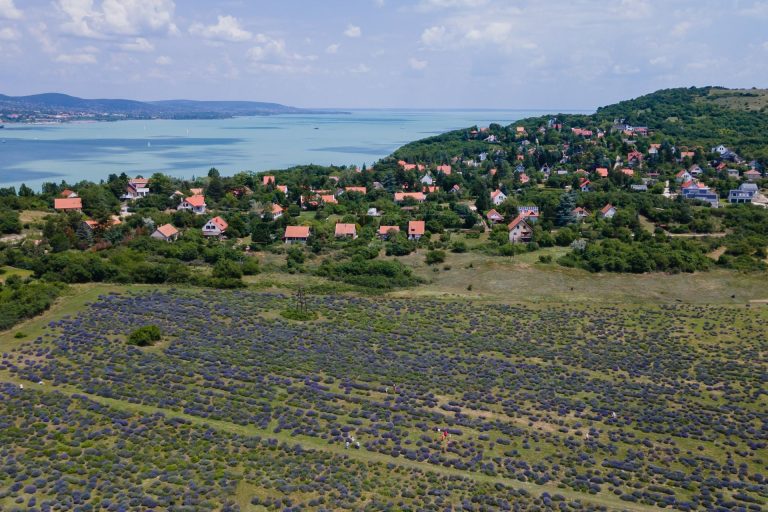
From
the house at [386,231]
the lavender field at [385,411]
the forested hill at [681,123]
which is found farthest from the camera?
the forested hill at [681,123]


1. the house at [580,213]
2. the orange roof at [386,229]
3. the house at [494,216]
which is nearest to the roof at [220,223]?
the orange roof at [386,229]

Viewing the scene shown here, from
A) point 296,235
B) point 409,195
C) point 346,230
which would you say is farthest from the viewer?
point 409,195

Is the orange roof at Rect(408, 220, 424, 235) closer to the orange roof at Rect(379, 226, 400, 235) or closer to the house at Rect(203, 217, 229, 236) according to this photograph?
the orange roof at Rect(379, 226, 400, 235)

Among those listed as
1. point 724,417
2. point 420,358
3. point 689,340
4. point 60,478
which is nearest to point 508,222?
point 689,340

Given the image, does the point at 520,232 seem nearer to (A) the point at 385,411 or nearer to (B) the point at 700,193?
(B) the point at 700,193

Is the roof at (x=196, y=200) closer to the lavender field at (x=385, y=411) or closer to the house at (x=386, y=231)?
the house at (x=386, y=231)

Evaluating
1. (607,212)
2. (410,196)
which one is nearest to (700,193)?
(607,212)

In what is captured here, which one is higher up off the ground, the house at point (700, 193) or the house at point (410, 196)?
the house at point (700, 193)
